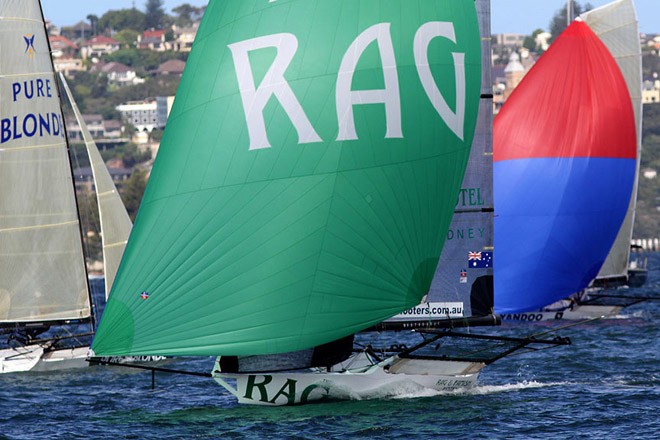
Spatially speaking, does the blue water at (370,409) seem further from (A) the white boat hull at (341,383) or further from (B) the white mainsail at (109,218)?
(B) the white mainsail at (109,218)

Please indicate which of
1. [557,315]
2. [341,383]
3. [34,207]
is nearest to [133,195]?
[557,315]

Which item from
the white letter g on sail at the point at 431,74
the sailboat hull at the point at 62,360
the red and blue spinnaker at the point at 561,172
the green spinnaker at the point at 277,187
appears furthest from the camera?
the red and blue spinnaker at the point at 561,172

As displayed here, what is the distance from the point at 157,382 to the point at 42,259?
3592mm

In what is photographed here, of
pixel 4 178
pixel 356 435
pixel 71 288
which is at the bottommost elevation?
pixel 356 435

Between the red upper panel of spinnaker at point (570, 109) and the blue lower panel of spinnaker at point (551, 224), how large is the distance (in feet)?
0.96

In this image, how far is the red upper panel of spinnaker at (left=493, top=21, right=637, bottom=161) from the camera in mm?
28484

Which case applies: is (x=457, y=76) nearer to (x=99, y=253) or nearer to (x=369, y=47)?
(x=369, y=47)

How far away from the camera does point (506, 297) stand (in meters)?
26.8

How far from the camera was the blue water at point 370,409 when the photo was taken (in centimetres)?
1714

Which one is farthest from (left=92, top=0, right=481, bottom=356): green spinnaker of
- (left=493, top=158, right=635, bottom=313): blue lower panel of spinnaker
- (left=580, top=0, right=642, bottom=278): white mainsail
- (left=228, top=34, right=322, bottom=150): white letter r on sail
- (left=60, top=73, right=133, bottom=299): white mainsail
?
(left=580, top=0, right=642, bottom=278): white mainsail

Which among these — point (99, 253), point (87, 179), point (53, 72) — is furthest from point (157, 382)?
point (87, 179)

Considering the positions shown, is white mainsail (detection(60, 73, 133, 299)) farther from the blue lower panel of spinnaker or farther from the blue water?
the blue lower panel of spinnaker

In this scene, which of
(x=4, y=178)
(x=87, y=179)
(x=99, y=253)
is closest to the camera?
(x=4, y=178)

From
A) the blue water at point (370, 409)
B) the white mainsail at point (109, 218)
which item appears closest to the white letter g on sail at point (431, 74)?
the blue water at point (370, 409)
